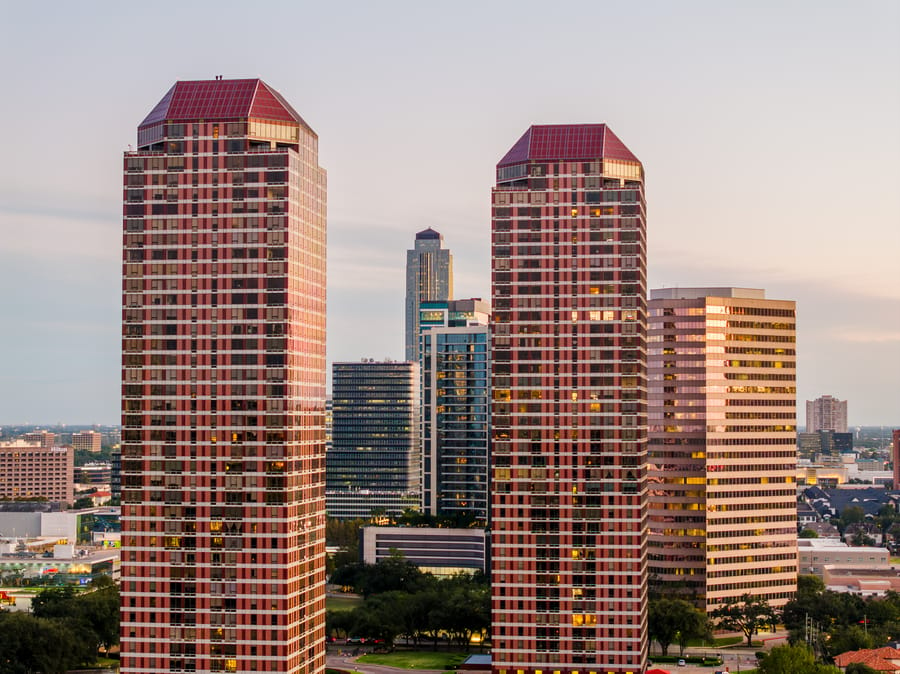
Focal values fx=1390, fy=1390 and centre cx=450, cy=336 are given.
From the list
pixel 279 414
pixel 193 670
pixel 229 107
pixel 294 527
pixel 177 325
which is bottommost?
pixel 193 670

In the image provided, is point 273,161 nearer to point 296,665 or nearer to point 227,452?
point 227,452

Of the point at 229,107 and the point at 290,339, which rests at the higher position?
the point at 229,107

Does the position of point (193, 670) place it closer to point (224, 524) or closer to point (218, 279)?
point (224, 524)

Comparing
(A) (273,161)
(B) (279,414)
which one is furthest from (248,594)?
(A) (273,161)

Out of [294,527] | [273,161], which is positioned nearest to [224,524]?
[294,527]

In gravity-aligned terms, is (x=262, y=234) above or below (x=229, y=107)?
below

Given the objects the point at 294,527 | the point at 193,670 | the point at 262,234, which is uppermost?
the point at 262,234
